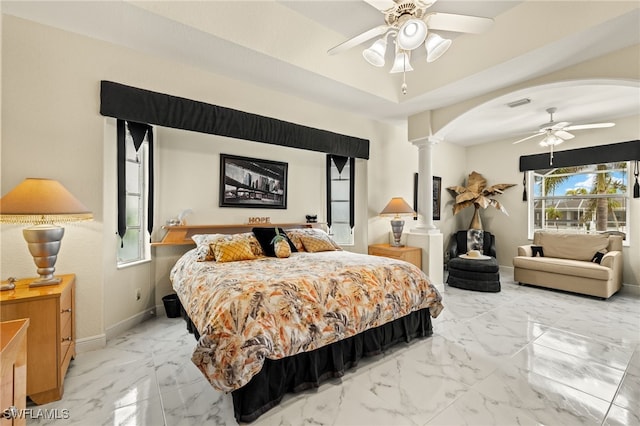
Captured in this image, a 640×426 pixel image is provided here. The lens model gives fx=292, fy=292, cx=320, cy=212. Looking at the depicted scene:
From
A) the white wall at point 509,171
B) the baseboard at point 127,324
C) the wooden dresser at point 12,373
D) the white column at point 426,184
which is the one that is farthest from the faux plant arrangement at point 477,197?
the wooden dresser at point 12,373

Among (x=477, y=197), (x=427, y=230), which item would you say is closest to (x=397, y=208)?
Answer: (x=427, y=230)

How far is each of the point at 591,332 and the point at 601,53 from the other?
9.24 feet

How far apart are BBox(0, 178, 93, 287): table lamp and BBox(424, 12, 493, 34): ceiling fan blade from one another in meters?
2.90

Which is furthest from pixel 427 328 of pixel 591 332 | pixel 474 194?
pixel 474 194

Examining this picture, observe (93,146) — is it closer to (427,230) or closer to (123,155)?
(123,155)

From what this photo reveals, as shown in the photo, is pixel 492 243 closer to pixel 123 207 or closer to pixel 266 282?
pixel 266 282

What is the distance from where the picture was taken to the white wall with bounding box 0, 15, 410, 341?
2328 mm

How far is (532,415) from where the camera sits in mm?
1797

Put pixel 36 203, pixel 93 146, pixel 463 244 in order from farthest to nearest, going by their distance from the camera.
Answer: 1. pixel 463 244
2. pixel 93 146
3. pixel 36 203

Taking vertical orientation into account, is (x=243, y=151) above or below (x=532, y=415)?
above

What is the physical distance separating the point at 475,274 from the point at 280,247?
3281 mm

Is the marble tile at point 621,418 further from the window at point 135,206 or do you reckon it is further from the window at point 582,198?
the window at point 582,198

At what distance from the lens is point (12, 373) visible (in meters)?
1.05

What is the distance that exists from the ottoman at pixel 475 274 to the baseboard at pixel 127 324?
4.46m
